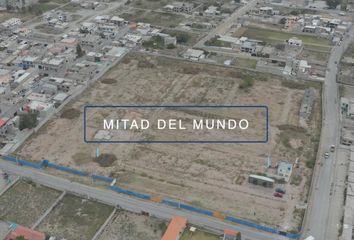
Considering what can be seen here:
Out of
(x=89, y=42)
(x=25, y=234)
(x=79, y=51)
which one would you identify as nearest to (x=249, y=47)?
(x=89, y=42)

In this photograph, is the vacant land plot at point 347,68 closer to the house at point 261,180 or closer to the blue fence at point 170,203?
the house at point 261,180

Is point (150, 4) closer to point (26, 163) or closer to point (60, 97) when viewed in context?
point (60, 97)

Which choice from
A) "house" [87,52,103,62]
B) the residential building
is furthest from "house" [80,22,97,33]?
the residential building

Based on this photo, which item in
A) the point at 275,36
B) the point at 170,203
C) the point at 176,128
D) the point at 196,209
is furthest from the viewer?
the point at 275,36

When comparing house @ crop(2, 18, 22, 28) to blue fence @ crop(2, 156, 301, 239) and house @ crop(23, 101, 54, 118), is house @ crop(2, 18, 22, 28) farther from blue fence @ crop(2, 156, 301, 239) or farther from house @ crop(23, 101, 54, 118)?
blue fence @ crop(2, 156, 301, 239)

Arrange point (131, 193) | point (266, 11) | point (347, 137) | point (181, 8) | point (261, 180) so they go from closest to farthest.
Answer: point (131, 193)
point (261, 180)
point (347, 137)
point (266, 11)
point (181, 8)

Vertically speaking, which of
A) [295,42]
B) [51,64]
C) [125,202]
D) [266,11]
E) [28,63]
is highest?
[266,11]

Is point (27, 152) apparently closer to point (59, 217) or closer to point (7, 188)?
point (7, 188)
